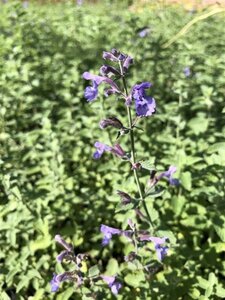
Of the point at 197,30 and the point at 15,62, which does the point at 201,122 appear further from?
the point at 197,30

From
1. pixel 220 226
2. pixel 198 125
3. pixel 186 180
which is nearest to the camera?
pixel 220 226

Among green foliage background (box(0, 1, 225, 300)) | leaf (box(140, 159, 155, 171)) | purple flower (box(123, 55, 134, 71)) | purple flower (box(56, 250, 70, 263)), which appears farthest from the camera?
green foliage background (box(0, 1, 225, 300))

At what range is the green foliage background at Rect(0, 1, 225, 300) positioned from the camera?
359 cm

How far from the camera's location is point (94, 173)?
15.2 feet

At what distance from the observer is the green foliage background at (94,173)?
3.59m

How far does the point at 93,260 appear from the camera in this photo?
420 centimetres

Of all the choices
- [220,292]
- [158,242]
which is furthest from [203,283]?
[158,242]

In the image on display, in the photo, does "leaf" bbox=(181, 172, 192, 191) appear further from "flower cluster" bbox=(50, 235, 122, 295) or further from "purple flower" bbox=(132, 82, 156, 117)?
"purple flower" bbox=(132, 82, 156, 117)

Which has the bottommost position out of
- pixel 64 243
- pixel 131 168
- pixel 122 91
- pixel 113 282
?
pixel 113 282

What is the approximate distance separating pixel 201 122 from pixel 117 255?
1.46 metres

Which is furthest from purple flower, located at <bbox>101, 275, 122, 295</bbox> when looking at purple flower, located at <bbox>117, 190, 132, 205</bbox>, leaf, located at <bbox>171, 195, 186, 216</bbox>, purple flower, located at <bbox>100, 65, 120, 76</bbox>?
purple flower, located at <bbox>100, 65, 120, 76</bbox>

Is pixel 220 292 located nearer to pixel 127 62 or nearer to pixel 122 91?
pixel 122 91

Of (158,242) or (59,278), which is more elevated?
(158,242)

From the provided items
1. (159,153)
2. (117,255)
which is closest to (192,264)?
(117,255)
